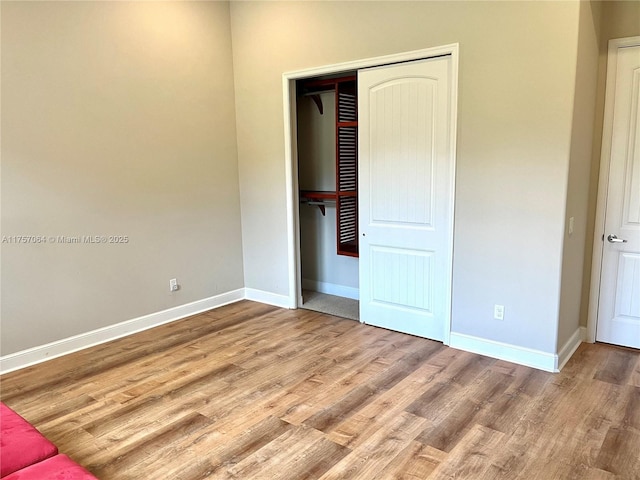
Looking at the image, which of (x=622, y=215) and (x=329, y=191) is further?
(x=329, y=191)

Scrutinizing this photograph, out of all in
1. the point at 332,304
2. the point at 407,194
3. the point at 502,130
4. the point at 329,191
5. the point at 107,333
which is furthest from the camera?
the point at 329,191

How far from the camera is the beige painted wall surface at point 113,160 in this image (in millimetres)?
3324

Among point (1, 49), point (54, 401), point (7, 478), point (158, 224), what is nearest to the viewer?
point (7, 478)

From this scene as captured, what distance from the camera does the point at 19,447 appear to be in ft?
6.08

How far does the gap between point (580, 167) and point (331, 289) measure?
9.39ft

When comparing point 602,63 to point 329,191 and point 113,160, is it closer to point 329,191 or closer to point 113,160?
point 329,191

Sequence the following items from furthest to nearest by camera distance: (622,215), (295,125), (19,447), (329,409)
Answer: (295,125) < (622,215) < (329,409) < (19,447)

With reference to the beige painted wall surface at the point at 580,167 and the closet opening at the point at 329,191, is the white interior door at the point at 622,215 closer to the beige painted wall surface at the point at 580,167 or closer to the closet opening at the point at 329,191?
the beige painted wall surface at the point at 580,167

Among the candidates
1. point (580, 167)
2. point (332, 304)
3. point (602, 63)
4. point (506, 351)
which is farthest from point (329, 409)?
point (602, 63)

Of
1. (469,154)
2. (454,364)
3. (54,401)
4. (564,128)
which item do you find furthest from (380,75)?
(54,401)

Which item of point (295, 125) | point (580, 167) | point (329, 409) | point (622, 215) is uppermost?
point (295, 125)

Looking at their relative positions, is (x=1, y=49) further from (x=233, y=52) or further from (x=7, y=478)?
(x=7, y=478)

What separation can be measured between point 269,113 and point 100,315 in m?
2.37

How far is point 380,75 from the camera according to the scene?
3746mm
